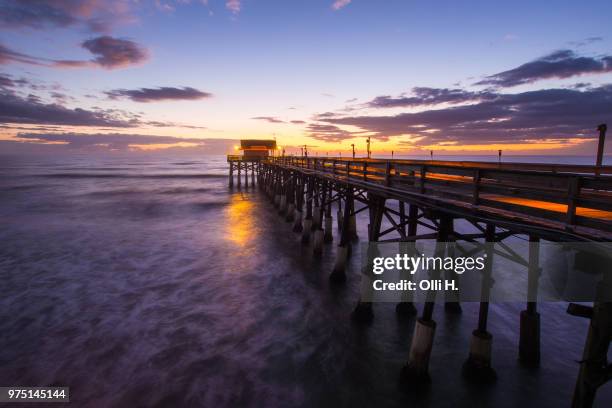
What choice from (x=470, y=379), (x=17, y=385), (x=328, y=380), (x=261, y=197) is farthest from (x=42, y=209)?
(x=470, y=379)

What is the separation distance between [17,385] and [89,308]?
394cm

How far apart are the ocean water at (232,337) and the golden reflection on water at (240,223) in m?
3.13

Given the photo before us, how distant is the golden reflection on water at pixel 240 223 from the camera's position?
2092 centimetres

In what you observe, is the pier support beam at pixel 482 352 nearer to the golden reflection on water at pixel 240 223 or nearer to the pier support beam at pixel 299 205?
the golden reflection on water at pixel 240 223

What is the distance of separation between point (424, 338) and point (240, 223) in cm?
1953

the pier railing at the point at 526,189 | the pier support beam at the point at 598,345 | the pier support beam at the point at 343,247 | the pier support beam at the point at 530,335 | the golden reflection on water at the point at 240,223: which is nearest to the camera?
the pier support beam at the point at 598,345

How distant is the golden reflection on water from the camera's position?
20.9m

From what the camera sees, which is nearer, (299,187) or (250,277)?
(250,277)

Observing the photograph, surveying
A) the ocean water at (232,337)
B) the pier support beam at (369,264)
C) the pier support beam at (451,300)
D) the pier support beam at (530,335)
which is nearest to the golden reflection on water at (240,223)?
the ocean water at (232,337)

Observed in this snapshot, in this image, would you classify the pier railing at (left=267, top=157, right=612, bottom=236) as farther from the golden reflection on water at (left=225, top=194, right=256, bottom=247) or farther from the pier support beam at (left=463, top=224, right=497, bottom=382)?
the golden reflection on water at (left=225, top=194, right=256, bottom=247)

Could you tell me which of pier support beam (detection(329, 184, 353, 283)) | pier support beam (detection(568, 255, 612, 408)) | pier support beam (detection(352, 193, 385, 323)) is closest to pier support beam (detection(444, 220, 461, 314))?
pier support beam (detection(352, 193, 385, 323))

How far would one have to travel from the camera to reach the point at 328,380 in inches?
303

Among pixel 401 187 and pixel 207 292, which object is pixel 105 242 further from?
pixel 401 187

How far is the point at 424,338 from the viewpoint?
7.15 m
